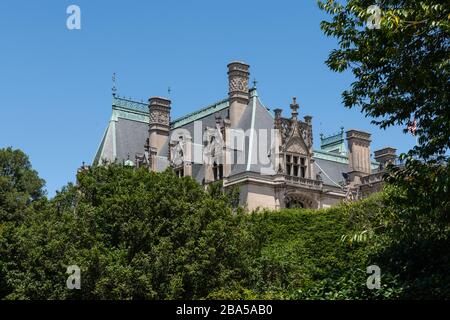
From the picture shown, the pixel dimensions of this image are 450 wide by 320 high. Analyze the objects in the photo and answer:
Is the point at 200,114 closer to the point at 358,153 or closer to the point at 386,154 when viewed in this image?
the point at 358,153

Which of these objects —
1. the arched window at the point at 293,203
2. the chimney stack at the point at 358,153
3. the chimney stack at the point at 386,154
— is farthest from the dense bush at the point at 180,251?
the chimney stack at the point at 386,154

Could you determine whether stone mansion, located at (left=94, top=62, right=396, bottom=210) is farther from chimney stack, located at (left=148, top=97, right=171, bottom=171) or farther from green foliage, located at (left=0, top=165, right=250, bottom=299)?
green foliage, located at (left=0, top=165, right=250, bottom=299)

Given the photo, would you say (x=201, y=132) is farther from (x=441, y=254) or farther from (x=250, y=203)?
(x=441, y=254)

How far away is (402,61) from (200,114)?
45.0 m

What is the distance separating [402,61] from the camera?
1894 centimetres

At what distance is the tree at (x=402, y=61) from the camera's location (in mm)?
17625

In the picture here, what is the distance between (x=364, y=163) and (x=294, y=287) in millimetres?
36747

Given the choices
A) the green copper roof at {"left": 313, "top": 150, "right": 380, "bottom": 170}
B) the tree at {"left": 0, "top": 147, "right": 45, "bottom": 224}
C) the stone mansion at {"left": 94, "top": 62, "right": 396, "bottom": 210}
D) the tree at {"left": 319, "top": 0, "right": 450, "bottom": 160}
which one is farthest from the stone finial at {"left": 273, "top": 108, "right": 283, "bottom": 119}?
the tree at {"left": 319, "top": 0, "right": 450, "bottom": 160}

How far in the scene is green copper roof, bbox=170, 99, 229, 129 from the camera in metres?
60.7

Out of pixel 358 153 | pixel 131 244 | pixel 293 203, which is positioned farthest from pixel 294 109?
pixel 131 244

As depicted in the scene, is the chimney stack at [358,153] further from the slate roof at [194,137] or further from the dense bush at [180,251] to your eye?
the dense bush at [180,251]

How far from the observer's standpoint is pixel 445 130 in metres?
18.1

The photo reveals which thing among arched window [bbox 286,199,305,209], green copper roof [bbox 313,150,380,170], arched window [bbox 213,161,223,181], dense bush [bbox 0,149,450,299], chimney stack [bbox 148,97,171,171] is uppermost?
chimney stack [bbox 148,97,171,171]

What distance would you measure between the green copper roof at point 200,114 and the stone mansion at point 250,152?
0.11 m
